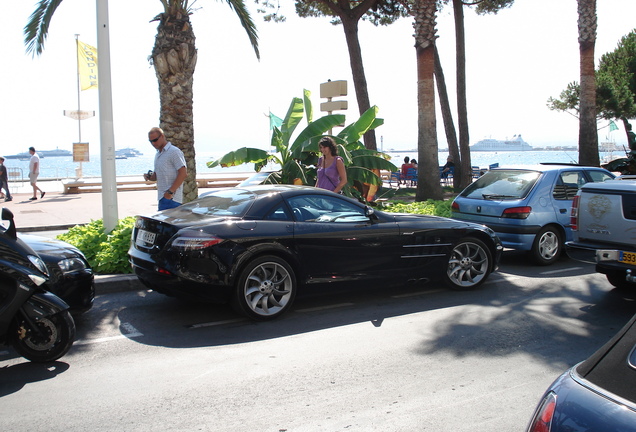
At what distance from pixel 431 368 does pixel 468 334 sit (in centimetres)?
110

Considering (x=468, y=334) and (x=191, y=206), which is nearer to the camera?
(x=468, y=334)

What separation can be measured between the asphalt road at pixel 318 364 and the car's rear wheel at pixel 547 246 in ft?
5.96

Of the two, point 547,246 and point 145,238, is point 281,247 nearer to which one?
point 145,238

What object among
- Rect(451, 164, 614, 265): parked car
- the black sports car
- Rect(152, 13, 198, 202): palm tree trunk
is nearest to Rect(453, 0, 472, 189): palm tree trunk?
Rect(451, 164, 614, 265): parked car

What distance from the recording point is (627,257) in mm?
6656

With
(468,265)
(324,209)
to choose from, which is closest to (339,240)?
(324,209)

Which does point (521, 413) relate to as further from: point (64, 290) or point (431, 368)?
point (64, 290)

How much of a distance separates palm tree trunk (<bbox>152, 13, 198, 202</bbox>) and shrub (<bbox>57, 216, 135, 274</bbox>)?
2011 millimetres

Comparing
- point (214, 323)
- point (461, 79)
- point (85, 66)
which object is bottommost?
point (214, 323)

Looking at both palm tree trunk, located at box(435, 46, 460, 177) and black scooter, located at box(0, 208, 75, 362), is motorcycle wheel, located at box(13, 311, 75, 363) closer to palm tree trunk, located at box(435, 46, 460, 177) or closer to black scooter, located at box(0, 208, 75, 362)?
black scooter, located at box(0, 208, 75, 362)

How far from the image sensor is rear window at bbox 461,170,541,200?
9727 millimetres

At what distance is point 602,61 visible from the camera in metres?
40.6

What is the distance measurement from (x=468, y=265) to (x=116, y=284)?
15.3ft

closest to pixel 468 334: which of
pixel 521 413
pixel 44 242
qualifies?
pixel 521 413
